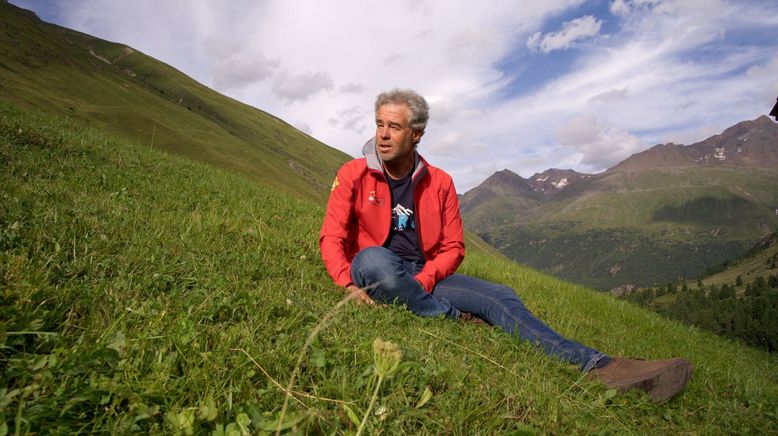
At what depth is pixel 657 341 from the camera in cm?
865

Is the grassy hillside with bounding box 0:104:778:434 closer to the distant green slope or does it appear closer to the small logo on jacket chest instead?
the small logo on jacket chest

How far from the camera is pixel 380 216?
603cm

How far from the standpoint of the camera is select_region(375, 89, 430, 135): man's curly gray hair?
5906 mm

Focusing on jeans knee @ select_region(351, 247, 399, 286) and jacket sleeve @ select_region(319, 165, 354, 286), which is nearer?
jeans knee @ select_region(351, 247, 399, 286)

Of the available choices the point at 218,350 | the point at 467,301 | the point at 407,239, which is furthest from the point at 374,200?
the point at 218,350

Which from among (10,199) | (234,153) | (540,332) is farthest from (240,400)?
(234,153)

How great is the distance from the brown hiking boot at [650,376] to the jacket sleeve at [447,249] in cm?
207

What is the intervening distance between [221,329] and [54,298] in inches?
43.6

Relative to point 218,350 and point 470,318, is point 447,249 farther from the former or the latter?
point 218,350

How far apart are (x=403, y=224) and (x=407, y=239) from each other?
0.77 feet

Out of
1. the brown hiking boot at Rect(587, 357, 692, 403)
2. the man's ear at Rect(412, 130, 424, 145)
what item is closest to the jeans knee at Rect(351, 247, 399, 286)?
the man's ear at Rect(412, 130, 424, 145)

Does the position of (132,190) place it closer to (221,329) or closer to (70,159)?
(70,159)

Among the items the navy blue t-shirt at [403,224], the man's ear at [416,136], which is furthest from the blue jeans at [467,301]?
the man's ear at [416,136]

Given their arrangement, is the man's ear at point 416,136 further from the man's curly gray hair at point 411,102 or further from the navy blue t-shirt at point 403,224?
the navy blue t-shirt at point 403,224
